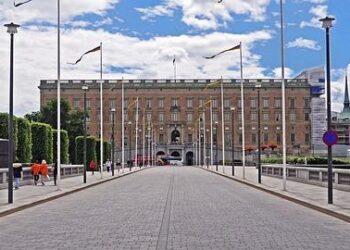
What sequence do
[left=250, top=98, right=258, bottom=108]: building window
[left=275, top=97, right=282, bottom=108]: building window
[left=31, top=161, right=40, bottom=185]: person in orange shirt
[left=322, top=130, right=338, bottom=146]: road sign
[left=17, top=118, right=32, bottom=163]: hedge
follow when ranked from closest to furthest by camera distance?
1. [left=322, top=130, right=338, bottom=146]: road sign
2. [left=31, top=161, right=40, bottom=185]: person in orange shirt
3. [left=17, top=118, right=32, bottom=163]: hedge
4. [left=275, top=97, right=282, bottom=108]: building window
5. [left=250, top=98, right=258, bottom=108]: building window

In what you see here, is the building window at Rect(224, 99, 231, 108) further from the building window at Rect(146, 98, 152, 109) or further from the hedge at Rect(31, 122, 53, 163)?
the hedge at Rect(31, 122, 53, 163)

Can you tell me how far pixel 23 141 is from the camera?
4731cm

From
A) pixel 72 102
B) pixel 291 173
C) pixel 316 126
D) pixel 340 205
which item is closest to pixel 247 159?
pixel 316 126

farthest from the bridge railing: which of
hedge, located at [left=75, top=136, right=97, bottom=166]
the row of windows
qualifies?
the row of windows

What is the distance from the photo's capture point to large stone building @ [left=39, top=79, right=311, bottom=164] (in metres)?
164

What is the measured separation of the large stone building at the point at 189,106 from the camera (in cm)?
16450

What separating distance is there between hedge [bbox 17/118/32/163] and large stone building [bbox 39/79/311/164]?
11314 centimetres

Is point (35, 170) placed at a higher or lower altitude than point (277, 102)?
lower

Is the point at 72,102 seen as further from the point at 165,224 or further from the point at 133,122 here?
the point at 165,224

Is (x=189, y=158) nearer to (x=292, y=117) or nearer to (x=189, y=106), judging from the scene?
(x=189, y=106)

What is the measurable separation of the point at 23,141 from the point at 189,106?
12455 centimetres

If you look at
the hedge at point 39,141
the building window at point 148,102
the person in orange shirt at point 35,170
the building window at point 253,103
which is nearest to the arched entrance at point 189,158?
the building window at point 148,102

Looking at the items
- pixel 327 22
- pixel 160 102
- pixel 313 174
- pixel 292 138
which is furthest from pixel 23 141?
pixel 292 138

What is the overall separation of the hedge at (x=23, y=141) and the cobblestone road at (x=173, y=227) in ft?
79.3
